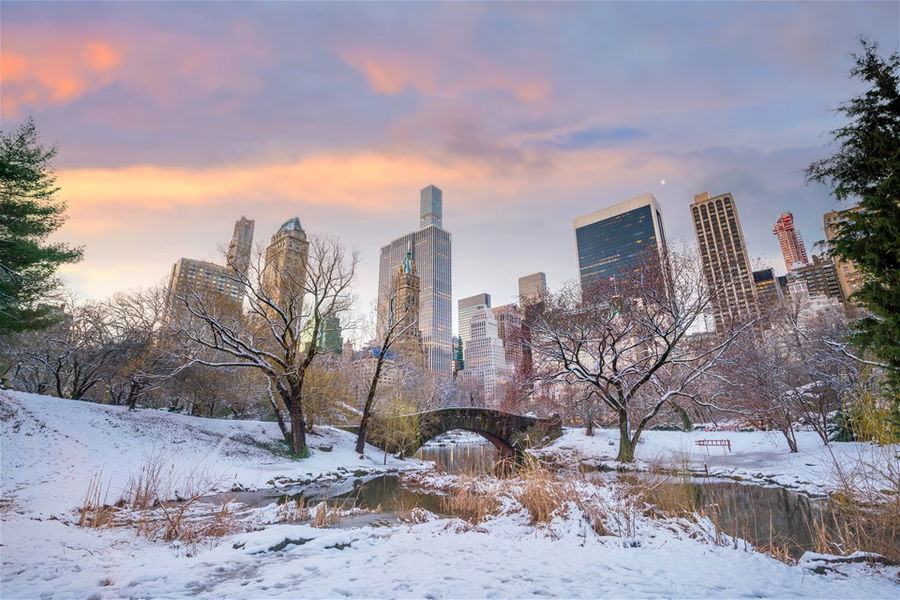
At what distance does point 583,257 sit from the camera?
181m

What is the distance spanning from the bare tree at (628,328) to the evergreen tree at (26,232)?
24.0 metres

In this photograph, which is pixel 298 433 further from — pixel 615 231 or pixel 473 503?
pixel 615 231

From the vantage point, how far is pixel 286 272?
2295 centimetres

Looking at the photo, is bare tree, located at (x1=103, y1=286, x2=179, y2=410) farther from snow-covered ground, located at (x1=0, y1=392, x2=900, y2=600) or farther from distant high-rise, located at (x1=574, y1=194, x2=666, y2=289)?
distant high-rise, located at (x1=574, y1=194, x2=666, y2=289)

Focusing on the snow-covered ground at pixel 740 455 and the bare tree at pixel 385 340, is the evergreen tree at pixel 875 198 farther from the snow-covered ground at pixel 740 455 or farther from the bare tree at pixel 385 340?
the bare tree at pixel 385 340

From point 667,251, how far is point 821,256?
35.2 ft

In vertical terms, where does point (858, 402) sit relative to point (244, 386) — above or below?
below

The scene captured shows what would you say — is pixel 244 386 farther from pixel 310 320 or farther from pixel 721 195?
pixel 721 195

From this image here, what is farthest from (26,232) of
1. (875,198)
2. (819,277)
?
(819,277)

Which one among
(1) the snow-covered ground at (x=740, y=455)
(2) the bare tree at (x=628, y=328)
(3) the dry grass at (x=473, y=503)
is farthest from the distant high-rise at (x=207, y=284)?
A: (1) the snow-covered ground at (x=740, y=455)

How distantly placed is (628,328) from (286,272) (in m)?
20.9

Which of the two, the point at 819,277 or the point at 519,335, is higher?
the point at 819,277

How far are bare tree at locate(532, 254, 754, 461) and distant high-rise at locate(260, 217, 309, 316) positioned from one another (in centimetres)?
1424

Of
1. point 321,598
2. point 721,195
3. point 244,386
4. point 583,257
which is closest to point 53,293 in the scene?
point 244,386
